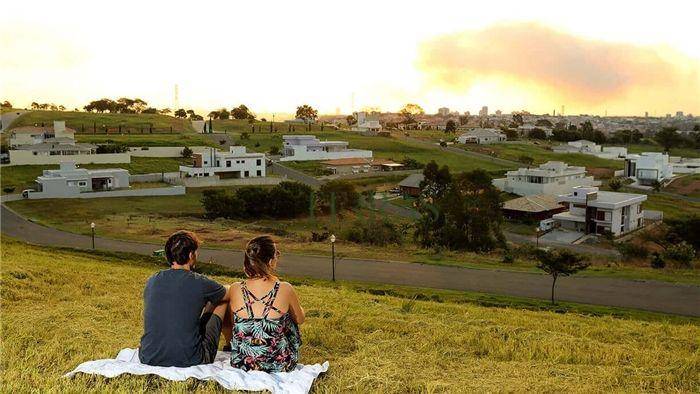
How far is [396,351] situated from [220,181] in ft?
152

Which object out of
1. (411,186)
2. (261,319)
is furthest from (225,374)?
(411,186)

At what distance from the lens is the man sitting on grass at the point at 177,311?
4918mm

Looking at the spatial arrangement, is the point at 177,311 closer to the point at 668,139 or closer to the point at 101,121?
the point at 101,121

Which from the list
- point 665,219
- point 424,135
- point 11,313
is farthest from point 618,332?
point 424,135

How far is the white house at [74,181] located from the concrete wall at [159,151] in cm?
1548

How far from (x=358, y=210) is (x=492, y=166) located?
3156 cm

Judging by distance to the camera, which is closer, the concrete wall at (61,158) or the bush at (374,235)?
the bush at (374,235)

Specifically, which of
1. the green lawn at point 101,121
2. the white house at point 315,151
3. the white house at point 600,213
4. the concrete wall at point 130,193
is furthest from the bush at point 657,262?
the green lawn at point 101,121

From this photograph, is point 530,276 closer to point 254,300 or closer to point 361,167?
point 254,300

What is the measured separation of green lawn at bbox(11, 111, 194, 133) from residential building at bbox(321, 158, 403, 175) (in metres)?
32.2

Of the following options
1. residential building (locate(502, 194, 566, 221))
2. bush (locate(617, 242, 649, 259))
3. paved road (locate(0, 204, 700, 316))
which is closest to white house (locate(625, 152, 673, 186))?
residential building (locate(502, 194, 566, 221))

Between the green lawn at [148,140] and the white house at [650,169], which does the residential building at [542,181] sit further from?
the green lawn at [148,140]

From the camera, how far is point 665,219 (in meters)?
43.4

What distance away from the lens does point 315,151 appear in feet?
225
